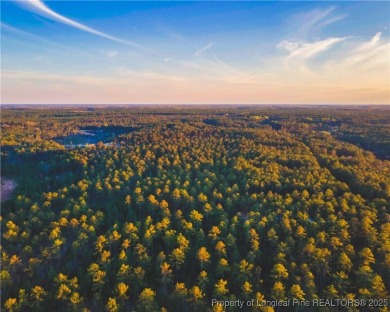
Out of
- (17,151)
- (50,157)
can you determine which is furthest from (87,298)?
(17,151)

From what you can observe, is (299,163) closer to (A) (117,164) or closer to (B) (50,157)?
(A) (117,164)

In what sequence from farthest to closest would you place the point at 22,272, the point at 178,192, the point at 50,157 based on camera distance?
the point at 50,157 → the point at 178,192 → the point at 22,272

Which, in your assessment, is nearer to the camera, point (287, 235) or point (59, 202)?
point (287, 235)

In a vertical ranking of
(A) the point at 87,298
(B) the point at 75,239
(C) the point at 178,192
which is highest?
(C) the point at 178,192

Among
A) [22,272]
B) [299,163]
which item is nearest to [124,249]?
[22,272]

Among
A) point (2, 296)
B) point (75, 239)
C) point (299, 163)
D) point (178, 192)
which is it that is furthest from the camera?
point (299, 163)

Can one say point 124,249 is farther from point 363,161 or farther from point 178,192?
point 363,161

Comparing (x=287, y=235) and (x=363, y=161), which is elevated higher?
(x=363, y=161)

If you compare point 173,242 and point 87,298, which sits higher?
point 173,242

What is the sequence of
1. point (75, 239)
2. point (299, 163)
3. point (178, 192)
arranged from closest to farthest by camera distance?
Result: 1. point (75, 239)
2. point (178, 192)
3. point (299, 163)
